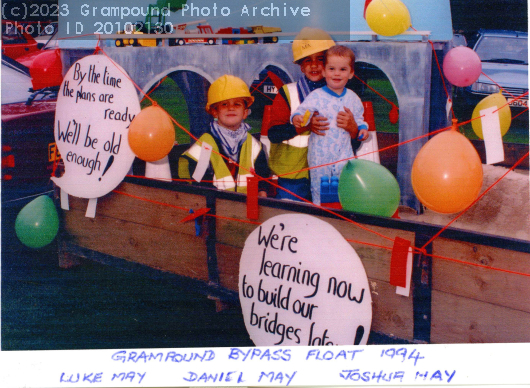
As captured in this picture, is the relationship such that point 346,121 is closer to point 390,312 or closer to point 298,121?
point 298,121

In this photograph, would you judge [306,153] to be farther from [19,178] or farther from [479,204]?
[19,178]

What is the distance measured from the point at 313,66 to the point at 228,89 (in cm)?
41

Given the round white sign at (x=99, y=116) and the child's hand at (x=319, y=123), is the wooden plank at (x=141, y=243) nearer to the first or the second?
the round white sign at (x=99, y=116)

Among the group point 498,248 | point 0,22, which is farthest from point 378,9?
point 0,22

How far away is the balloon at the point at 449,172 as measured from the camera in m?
1.57

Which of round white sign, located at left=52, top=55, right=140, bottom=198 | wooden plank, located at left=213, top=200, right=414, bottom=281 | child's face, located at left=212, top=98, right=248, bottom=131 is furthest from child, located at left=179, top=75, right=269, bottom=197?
round white sign, located at left=52, top=55, right=140, bottom=198

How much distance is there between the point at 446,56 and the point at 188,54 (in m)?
1.23

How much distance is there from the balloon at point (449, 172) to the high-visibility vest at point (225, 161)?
830mm

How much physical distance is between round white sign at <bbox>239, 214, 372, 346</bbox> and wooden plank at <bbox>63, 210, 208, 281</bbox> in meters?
0.29

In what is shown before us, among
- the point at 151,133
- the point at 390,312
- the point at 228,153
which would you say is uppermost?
the point at 151,133

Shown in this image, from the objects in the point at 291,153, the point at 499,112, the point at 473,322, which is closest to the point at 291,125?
the point at 291,153

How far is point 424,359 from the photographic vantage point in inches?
72.3

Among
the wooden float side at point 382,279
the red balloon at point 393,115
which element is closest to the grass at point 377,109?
the red balloon at point 393,115

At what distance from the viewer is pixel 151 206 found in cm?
220
